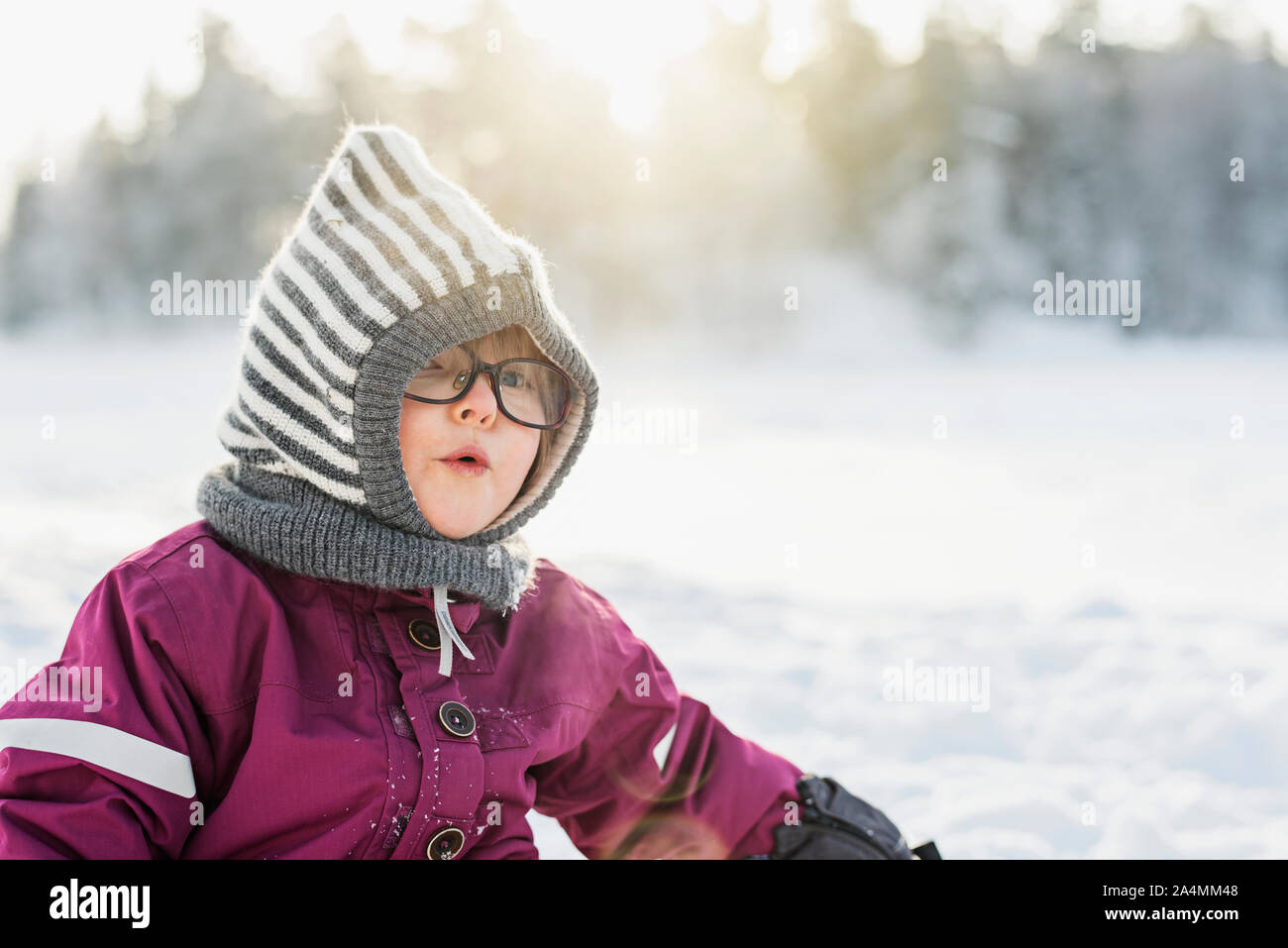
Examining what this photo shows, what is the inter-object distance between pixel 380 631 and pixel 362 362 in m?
0.30

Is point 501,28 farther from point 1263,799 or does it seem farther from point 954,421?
point 1263,799

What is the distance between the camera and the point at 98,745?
91 centimetres

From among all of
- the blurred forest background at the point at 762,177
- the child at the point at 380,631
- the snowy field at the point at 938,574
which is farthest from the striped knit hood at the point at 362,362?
the blurred forest background at the point at 762,177

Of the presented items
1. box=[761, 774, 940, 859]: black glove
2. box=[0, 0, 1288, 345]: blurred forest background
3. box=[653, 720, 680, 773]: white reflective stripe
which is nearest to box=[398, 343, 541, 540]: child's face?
box=[653, 720, 680, 773]: white reflective stripe

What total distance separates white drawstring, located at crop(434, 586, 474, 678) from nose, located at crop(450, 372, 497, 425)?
0.20 meters

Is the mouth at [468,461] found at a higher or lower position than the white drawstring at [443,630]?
higher

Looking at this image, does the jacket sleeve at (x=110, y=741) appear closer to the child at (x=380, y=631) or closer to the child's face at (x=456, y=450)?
the child at (x=380, y=631)

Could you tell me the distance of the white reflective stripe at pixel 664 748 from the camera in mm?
1347

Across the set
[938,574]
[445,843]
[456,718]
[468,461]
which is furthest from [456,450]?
[938,574]

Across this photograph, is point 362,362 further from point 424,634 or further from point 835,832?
point 835,832

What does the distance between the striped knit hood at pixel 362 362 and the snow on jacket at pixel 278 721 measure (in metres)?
0.06

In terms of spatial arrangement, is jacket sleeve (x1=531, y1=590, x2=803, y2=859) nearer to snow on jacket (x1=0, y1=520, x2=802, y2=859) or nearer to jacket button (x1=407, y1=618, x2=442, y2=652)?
snow on jacket (x1=0, y1=520, x2=802, y2=859)

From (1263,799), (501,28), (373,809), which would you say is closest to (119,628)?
(373,809)

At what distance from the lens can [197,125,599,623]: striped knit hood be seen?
1.07 meters
